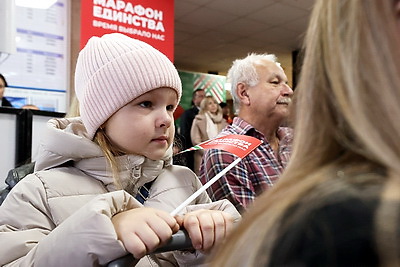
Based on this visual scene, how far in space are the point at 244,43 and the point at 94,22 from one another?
13.9 feet

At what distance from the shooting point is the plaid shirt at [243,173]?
1919mm

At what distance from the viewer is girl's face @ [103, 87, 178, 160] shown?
1220 mm

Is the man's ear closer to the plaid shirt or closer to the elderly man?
the elderly man

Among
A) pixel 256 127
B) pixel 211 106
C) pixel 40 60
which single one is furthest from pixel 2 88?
pixel 211 106

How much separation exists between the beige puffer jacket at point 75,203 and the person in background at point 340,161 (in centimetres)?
30

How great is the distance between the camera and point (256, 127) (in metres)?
2.42

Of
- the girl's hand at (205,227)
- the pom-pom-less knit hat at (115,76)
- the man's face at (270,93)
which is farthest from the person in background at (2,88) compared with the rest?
the girl's hand at (205,227)

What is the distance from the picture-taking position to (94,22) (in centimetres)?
358

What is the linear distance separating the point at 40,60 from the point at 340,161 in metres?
3.87

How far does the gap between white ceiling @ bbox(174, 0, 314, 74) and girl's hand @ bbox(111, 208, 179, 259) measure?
4.20 m

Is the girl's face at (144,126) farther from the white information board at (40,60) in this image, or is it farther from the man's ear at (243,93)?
the white information board at (40,60)

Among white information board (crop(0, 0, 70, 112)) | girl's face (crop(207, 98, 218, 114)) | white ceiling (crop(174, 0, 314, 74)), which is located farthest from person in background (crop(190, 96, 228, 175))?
white information board (crop(0, 0, 70, 112))

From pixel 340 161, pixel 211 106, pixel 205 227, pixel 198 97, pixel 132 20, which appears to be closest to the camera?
pixel 340 161

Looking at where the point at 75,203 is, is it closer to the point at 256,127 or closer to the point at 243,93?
the point at 256,127
